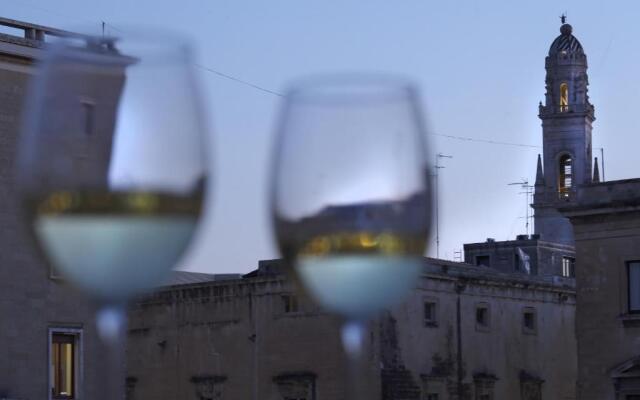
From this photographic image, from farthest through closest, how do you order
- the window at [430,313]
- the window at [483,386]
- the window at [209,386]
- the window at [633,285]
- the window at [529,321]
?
1. the window at [529,321]
2. the window at [483,386]
3. the window at [209,386]
4. the window at [430,313]
5. the window at [633,285]

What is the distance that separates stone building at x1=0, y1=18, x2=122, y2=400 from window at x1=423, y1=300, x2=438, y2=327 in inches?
674

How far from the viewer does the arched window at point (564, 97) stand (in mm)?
94625

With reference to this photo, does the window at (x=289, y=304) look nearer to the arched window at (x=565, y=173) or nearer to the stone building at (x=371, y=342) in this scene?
the stone building at (x=371, y=342)

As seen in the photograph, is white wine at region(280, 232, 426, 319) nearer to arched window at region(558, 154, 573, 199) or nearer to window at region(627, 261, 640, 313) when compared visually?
window at region(627, 261, 640, 313)

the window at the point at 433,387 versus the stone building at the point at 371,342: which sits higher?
the stone building at the point at 371,342

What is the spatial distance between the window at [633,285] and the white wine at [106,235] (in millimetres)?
39108

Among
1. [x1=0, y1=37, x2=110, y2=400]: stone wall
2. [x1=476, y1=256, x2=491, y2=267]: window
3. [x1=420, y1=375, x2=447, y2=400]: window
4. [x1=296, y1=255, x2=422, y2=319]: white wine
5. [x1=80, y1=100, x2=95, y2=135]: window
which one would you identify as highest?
[x1=476, y1=256, x2=491, y2=267]: window

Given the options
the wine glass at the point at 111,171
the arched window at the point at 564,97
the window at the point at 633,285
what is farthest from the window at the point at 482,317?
the wine glass at the point at 111,171

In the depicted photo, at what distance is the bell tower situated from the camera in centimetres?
9425

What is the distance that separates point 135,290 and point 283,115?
1.54ft

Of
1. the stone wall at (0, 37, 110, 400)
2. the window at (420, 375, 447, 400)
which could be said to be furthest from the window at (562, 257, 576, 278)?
the stone wall at (0, 37, 110, 400)

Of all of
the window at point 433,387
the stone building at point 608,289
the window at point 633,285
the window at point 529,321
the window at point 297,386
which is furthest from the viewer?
the window at point 529,321

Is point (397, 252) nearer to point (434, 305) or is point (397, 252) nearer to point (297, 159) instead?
point (297, 159)

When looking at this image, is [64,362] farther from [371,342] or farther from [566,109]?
[566,109]
